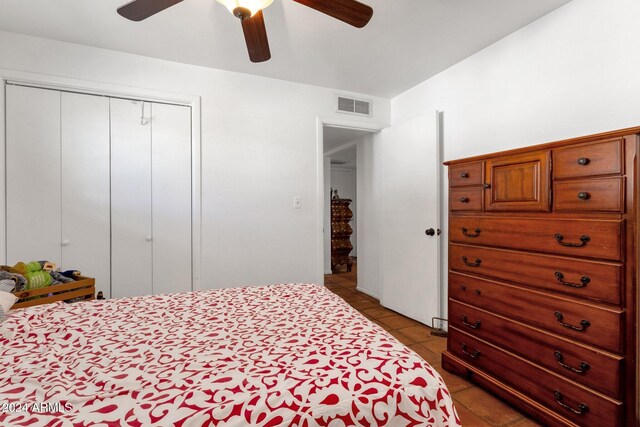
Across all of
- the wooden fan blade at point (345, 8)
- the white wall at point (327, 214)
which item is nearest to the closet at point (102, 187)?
the wooden fan blade at point (345, 8)

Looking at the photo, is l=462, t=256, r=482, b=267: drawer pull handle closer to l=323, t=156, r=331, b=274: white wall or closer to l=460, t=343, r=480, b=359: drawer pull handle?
l=460, t=343, r=480, b=359: drawer pull handle

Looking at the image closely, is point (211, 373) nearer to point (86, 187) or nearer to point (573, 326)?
point (573, 326)

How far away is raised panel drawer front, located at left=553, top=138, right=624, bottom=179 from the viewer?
4.47 feet

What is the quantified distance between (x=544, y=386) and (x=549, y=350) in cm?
20

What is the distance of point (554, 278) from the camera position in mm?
1570

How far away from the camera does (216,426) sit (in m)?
0.74

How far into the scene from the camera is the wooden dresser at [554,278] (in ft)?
4.38

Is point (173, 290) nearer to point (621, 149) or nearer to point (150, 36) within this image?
point (150, 36)

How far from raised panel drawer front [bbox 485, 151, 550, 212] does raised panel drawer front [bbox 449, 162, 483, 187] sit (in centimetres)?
7

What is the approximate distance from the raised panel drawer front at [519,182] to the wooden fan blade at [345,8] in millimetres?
1168

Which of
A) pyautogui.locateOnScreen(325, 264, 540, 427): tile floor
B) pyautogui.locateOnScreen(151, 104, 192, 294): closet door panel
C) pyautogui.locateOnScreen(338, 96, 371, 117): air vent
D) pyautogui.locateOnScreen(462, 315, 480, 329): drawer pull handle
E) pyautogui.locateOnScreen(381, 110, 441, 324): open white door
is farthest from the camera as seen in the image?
pyautogui.locateOnScreen(338, 96, 371, 117): air vent

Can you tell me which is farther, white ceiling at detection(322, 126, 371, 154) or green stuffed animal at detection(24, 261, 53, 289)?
white ceiling at detection(322, 126, 371, 154)

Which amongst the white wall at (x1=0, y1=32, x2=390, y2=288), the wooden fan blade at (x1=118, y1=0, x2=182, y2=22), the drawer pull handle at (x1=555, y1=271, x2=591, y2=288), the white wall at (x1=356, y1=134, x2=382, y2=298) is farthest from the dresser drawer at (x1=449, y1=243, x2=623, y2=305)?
the wooden fan blade at (x1=118, y1=0, x2=182, y2=22)

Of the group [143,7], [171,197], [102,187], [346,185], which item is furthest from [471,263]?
[346,185]
